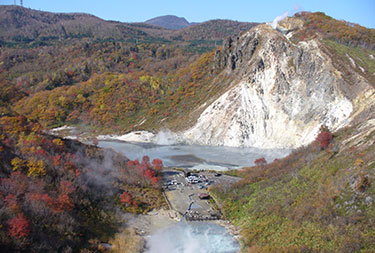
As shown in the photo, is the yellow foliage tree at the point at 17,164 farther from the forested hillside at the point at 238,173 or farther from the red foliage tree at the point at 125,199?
the red foliage tree at the point at 125,199

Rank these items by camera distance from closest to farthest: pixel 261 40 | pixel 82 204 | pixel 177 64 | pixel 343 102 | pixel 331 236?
pixel 331 236
pixel 82 204
pixel 343 102
pixel 261 40
pixel 177 64

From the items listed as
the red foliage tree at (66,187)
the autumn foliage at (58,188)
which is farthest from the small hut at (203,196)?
the red foliage tree at (66,187)

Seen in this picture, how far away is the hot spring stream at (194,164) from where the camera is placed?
23891 mm

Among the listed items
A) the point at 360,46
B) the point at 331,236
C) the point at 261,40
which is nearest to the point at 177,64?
the point at 261,40

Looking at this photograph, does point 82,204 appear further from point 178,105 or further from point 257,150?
point 178,105

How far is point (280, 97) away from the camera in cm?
5350

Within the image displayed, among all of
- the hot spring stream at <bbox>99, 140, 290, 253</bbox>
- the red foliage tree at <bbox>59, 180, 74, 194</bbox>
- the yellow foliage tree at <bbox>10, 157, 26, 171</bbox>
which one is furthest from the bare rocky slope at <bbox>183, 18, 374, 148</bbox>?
the yellow foliage tree at <bbox>10, 157, 26, 171</bbox>

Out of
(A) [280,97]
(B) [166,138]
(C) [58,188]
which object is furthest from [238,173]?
(B) [166,138]

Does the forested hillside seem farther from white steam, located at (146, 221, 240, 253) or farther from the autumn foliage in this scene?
white steam, located at (146, 221, 240, 253)

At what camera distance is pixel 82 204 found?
88.4 ft

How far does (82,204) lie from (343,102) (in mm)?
35650

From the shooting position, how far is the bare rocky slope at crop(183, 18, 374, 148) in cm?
4628

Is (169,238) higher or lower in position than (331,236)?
lower

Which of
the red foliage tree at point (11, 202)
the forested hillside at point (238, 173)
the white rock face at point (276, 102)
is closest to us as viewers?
the forested hillside at point (238, 173)
